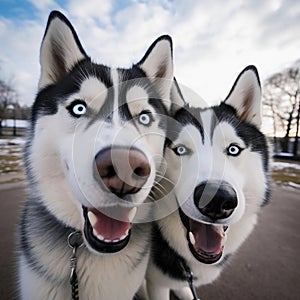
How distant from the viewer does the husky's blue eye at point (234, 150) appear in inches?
59.0

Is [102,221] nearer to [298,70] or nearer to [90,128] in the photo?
[90,128]

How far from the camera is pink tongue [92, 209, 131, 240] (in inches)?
44.0

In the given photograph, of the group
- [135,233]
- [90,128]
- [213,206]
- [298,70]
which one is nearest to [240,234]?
[213,206]

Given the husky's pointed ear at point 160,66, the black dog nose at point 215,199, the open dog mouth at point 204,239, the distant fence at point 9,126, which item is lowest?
the open dog mouth at point 204,239

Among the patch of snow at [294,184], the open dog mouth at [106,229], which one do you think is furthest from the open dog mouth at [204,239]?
the patch of snow at [294,184]

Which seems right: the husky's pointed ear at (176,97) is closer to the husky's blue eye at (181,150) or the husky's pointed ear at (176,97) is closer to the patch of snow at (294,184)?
the husky's blue eye at (181,150)

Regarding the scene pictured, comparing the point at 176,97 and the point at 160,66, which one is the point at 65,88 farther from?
the point at 176,97

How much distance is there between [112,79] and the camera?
1.38 meters

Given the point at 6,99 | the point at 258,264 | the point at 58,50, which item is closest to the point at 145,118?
the point at 58,50

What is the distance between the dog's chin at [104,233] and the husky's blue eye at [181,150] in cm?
61

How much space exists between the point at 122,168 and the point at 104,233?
466 mm

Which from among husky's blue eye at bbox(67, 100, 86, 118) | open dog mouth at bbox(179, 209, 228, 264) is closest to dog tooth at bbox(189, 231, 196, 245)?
open dog mouth at bbox(179, 209, 228, 264)

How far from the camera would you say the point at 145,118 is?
1.39 metres

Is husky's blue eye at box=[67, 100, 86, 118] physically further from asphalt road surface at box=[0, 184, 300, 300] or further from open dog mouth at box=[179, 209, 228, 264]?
asphalt road surface at box=[0, 184, 300, 300]
